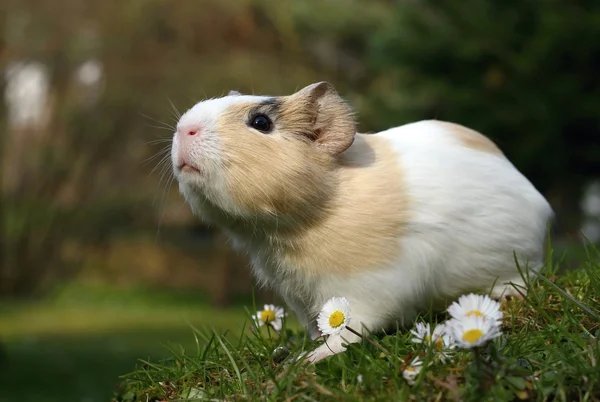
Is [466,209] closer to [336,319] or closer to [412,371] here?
[336,319]

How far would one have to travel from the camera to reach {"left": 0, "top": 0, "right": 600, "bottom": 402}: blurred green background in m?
9.05

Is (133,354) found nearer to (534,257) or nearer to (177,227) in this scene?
(534,257)

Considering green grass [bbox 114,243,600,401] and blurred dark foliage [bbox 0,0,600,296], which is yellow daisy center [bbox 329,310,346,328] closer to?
green grass [bbox 114,243,600,401]

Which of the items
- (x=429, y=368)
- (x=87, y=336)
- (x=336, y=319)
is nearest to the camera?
(x=429, y=368)

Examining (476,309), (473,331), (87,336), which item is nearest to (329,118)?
(476,309)

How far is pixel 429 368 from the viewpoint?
A: 2102mm

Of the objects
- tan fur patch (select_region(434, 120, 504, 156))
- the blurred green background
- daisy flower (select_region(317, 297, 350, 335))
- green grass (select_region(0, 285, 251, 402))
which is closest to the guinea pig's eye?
daisy flower (select_region(317, 297, 350, 335))

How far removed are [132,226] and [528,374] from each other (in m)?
16.3

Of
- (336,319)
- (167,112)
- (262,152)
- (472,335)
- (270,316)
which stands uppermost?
(262,152)

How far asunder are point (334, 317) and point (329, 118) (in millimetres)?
864

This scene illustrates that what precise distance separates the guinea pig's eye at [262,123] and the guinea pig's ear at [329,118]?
0.56 feet

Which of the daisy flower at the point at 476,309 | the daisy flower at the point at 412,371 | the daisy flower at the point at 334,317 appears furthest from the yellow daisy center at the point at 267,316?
the daisy flower at the point at 476,309

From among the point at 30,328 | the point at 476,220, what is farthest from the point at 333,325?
the point at 30,328

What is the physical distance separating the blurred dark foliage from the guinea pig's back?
5.66 meters
